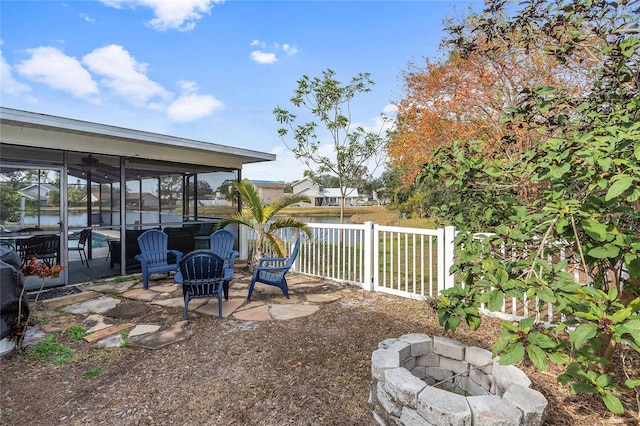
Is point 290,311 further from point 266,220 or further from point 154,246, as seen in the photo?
point 154,246

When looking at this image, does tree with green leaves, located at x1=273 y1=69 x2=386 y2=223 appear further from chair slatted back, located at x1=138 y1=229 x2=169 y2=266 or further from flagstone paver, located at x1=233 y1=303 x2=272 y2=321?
flagstone paver, located at x1=233 y1=303 x2=272 y2=321

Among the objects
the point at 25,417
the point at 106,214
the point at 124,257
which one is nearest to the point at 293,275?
the point at 124,257

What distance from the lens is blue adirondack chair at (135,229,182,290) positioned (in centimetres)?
519

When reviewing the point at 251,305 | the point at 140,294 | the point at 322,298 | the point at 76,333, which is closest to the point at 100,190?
the point at 140,294

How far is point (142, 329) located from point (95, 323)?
73cm

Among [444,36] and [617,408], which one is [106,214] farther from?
[444,36]

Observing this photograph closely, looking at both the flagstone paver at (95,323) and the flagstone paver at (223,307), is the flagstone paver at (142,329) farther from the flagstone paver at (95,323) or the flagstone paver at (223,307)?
the flagstone paver at (223,307)

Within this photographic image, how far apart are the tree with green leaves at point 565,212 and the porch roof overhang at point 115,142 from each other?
527 cm

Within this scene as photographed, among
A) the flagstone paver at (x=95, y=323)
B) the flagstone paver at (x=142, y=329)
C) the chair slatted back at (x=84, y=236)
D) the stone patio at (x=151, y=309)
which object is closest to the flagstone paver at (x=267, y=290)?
the stone patio at (x=151, y=309)

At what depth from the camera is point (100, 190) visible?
624 cm

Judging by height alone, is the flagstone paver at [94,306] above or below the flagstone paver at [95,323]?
above

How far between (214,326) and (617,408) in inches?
139

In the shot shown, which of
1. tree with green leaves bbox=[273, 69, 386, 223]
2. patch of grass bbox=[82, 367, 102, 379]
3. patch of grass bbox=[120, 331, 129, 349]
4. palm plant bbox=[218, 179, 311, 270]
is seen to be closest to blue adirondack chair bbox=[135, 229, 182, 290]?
palm plant bbox=[218, 179, 311, 270]

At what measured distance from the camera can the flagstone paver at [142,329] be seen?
3.52 metres
